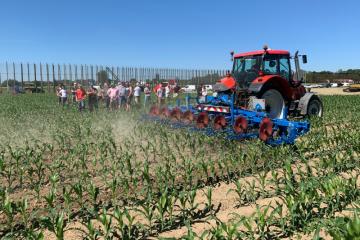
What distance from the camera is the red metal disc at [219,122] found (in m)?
8.80

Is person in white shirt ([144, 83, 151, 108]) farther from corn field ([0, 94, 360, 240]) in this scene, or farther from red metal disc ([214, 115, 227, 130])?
corn field ([0, 94, 360, 240])

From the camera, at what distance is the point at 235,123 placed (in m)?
8.40

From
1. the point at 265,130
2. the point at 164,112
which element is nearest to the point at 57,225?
the point at 265,130

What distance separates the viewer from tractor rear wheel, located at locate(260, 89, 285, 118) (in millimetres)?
9695

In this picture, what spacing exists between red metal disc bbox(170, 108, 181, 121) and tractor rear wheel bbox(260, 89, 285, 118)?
235 cm

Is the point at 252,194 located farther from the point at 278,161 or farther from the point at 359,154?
the point at 359,154

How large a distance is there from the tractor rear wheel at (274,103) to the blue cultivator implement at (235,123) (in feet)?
2.62

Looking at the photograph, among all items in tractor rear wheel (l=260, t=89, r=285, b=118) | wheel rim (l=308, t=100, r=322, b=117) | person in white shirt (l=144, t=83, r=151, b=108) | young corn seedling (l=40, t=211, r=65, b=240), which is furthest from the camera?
person in white shirt (l=144, t=83, r=151, b=108)

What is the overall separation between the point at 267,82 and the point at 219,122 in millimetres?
1664

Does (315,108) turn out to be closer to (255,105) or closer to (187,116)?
(255,105)

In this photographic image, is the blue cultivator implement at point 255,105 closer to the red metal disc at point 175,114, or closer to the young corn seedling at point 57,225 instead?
the red metal disc at point 175,114

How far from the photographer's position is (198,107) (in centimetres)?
1000

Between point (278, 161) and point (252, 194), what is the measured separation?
6.89ft

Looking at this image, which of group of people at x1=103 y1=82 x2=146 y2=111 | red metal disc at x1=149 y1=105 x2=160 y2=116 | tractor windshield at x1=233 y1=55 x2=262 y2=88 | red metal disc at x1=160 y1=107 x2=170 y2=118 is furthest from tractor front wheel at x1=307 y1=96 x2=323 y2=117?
group of people at x1=103 y1=82 x2=146 y2=111
